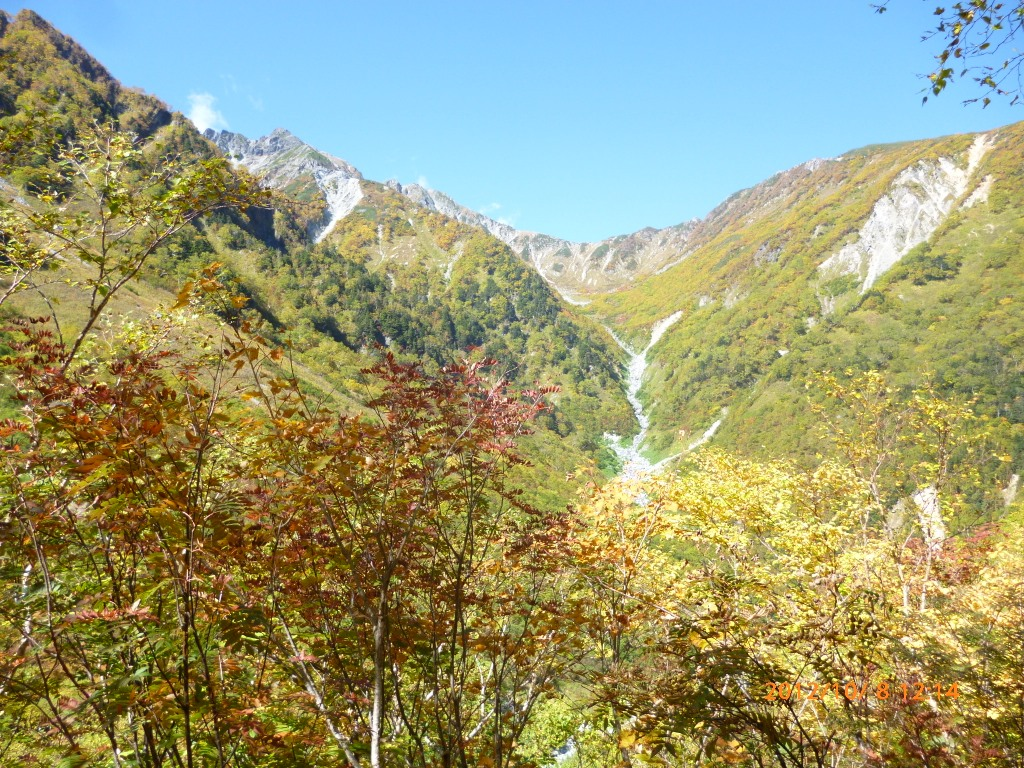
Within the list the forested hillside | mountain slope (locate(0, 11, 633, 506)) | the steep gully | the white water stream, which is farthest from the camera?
A: the white water stream

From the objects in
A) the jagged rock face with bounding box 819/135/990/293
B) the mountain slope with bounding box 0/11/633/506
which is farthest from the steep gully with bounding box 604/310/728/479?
the jagged rock face with bounding box 819/135/990/293

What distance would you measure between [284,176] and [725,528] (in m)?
226

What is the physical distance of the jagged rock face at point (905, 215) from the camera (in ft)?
392

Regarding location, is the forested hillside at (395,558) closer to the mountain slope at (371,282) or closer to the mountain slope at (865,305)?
the mountain slope at (371,282)

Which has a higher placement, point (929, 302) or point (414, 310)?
point (414, 310)

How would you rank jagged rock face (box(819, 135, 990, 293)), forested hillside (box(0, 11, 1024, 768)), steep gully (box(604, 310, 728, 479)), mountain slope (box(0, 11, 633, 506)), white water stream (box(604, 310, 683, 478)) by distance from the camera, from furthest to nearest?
jagged rock face (box(819, 135, 990, 293))
white water stream (box(604, 310, 683, 478))
steep gully (box(604, 310, 728, 479))
mountain slope (box(0, 11, 633, 506))
forested hillside (box(0, 11, 1024, 768))

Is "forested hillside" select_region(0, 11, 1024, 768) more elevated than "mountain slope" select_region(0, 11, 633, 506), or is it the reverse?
"mountain slope" select_region(0, 11, 633, 506)

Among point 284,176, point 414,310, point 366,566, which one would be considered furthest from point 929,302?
point 284,176

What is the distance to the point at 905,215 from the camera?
406ft

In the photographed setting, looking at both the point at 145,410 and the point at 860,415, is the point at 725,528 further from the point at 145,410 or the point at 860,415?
the point at 145,410

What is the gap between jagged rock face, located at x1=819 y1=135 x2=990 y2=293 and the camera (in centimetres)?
11938

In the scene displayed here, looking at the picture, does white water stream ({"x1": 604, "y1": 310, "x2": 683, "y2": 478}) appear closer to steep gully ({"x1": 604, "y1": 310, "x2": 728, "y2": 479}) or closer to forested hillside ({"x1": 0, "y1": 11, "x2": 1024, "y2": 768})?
steep gully ({"x1": 604, "y1": 310, "x2": 728, "y2": 479})

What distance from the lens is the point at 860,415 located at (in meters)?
11.6

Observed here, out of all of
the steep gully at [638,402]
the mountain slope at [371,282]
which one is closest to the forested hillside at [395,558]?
the mountain slope at [371,282]
